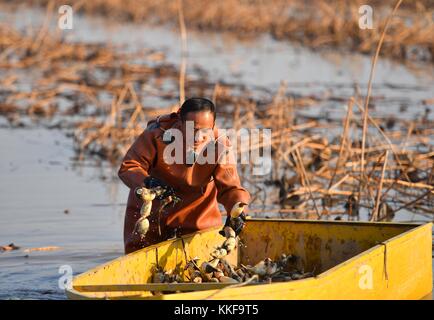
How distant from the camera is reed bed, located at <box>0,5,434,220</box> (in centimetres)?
993

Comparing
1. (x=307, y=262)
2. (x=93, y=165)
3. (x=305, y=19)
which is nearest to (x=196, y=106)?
(x=307, y=262)

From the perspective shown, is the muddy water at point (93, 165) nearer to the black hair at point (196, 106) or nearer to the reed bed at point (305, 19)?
the reed bed at point (305, 19)

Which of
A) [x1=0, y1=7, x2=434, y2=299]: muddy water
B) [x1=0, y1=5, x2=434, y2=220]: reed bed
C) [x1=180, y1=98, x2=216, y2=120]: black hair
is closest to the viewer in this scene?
[x1=180, y1=98, x2=216, y2=120]: black hair

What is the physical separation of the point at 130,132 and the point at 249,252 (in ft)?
15.5

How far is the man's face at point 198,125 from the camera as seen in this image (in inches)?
261

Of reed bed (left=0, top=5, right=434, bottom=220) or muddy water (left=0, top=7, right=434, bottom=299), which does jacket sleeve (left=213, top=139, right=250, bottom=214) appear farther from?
reed bed (left=0, top=5, right=434, bottom=220)

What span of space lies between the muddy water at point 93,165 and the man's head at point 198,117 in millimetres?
1922

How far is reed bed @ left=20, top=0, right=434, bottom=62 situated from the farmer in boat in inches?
464

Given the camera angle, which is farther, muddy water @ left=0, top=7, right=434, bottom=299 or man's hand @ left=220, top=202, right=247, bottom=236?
muddy water @ left=0, top=7, right=434, bottom=299

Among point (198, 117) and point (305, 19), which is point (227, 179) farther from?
point (305, 19)

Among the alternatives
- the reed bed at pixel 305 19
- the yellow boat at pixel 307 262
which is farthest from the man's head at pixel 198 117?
the reed bed at pixel 305 19

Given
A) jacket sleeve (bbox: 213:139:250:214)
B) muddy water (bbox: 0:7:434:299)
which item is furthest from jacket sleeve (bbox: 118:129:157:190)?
muddy water (bbox: 0:7:434:299)
